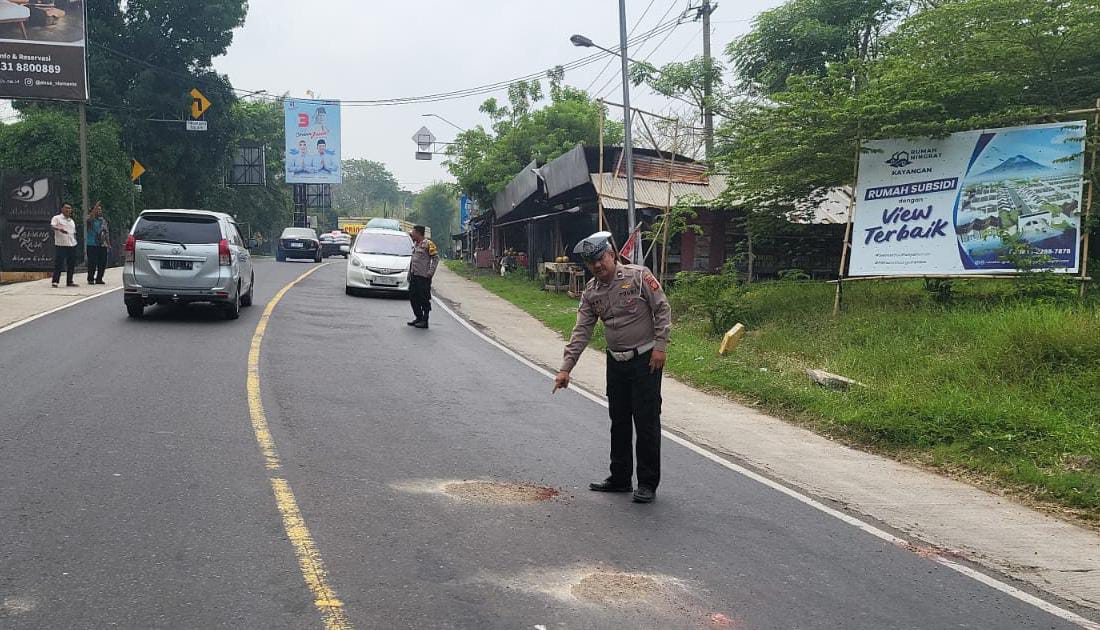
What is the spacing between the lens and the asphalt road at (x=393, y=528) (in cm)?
434

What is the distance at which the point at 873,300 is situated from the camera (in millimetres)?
15211

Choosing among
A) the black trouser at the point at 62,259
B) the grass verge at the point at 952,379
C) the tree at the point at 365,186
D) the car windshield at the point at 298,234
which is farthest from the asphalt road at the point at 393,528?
the tree at the point at 365,186

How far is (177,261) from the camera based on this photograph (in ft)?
46.5

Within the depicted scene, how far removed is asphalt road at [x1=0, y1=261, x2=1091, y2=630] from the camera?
4.34 m

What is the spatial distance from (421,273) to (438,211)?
103 meters

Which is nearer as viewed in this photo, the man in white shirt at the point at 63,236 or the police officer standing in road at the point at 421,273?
the police officer standing in road at the point at 421,273

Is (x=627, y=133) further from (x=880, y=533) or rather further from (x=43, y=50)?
(x=43, y=50)

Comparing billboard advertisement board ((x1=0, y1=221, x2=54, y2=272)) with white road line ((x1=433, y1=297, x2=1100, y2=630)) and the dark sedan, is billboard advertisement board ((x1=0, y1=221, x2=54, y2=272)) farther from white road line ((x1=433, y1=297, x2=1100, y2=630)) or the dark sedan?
white road line ((x1=433, y1=297, x2=1100, y2=630))

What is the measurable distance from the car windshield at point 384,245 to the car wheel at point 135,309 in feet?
25.2

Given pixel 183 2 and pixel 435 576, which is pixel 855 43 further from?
pixel 183 2

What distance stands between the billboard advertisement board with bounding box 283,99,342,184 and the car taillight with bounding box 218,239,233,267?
155ft

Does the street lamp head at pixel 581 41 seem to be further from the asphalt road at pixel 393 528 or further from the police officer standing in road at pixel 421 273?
the asphalt road at pixel 393 528

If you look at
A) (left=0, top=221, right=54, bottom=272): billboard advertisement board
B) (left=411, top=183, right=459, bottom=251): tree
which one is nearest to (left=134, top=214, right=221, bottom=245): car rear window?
(left=0, top=221, right=54, bottom=272): billboard advertisement board

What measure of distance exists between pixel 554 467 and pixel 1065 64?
11.4 meters
